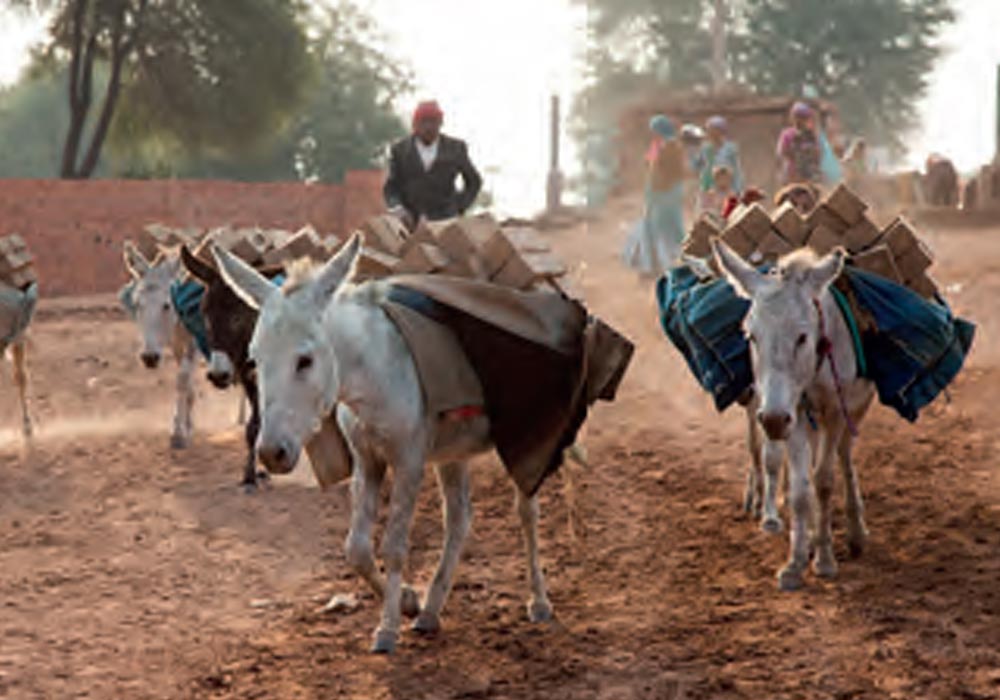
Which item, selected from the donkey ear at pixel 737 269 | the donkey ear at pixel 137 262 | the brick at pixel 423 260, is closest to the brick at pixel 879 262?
the donkey ear at pixel 737 269

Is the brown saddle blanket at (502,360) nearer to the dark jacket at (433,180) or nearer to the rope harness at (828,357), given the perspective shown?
the rope harness at (828,357)

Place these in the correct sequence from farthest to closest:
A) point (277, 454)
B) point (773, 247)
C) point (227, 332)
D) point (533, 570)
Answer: point (227, 332) → point (773, 247) → point (533, 570) → point (277, 454)

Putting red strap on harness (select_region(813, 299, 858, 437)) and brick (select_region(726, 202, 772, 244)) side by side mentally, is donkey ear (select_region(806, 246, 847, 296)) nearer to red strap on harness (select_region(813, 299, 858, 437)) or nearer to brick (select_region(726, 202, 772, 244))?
red strap on harness (select_region(813, 299, 858, 437))

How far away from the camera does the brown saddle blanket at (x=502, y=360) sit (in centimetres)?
607

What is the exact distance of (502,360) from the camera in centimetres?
623

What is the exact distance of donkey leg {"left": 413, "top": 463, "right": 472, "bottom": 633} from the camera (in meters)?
6.25

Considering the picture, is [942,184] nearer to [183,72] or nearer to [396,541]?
[183,72]

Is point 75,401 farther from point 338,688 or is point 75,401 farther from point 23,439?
point 338,688

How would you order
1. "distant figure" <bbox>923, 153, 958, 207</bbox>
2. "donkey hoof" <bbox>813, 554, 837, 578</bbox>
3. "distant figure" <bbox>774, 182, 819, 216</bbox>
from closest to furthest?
1. "donkey hoof" <bbox>813, 554, 837, 578</bbox>
2. "distant figure" <bbox>774, 182, 819, 216</bbox>
3. "distant figure" <bbox>923, 153, 958, 207</bbox>

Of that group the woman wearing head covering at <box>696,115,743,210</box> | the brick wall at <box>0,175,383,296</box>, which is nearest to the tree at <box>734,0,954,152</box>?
the brick wall at <box>0,175,383,296</box>

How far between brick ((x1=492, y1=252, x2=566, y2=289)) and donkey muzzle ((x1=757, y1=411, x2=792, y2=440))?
1217mm

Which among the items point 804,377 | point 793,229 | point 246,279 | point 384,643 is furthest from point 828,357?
point 246,279

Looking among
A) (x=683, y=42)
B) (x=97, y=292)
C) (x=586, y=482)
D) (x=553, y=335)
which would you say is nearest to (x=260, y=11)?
(x=97, y=292)

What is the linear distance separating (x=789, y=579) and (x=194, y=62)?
1239 inches
